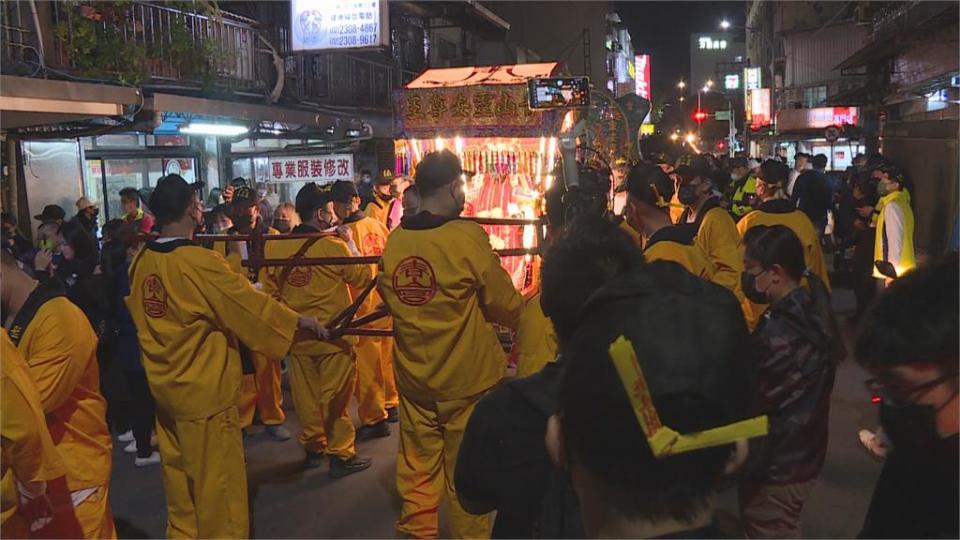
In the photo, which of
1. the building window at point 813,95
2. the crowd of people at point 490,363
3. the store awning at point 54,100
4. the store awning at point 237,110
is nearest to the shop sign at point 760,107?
the building window at point 813,95

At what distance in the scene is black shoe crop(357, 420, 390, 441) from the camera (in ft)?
23.2

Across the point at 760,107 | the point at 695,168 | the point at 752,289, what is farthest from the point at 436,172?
the point at 760,107

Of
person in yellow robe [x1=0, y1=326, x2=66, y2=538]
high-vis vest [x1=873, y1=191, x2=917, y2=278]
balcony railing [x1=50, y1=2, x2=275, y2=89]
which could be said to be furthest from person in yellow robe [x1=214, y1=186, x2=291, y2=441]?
high-vis vest [x1=873, y1=191, x2=917, y2=278]

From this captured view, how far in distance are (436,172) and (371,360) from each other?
300 centimetres

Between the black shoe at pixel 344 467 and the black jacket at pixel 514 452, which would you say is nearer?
the black jacket at pixel 514 452

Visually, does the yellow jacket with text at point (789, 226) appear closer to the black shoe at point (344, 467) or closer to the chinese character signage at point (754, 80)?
the black shoe at point (344, 467)

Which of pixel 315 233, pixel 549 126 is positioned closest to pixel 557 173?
pixel 549 126

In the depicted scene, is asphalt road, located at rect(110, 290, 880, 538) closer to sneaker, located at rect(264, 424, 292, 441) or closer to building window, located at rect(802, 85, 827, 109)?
sneaker, located at rect(264, 424, 292, 441)

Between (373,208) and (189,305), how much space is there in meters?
5.46

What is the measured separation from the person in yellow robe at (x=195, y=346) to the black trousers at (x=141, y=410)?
2215mm

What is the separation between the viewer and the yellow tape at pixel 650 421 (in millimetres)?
1308

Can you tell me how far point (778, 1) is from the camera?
38688 mm

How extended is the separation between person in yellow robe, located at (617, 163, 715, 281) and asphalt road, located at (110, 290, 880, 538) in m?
1.39

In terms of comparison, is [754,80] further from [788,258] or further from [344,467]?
[788,258]
